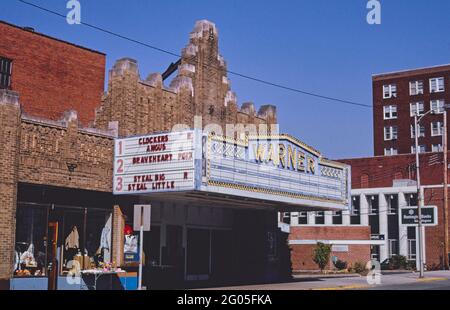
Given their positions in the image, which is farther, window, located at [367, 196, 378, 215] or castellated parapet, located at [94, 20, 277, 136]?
window, located at [367, 196, 378, 215]

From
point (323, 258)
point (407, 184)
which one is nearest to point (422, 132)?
point (407, 184)

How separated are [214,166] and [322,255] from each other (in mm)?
36506

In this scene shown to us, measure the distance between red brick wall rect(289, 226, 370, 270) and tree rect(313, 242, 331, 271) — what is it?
3.63m

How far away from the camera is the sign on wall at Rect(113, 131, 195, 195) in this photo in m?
25.8

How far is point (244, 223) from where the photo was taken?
37031 mm

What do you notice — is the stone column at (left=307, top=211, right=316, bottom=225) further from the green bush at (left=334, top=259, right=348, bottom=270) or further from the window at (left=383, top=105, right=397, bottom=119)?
the window at (left=383, top=105, right=397, bottom=119)

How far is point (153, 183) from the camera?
26719 mm

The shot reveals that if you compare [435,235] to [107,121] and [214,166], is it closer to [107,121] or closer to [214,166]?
[214,166]

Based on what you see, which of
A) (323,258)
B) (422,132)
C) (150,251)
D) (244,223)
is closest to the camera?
(150,251)

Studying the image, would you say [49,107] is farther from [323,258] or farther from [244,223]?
[323,258]

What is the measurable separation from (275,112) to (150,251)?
12388 mm

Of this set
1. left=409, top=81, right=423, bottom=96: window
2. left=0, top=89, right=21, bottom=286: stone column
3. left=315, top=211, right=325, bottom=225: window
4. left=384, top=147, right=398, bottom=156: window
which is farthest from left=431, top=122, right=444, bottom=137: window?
left=0, top=89, right=21, bottom=286: stone column

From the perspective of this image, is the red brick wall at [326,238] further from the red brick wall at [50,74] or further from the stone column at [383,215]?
the red brick wall at [50,74]
